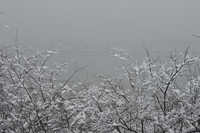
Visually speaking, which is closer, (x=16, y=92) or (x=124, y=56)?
(x=16, y=92)

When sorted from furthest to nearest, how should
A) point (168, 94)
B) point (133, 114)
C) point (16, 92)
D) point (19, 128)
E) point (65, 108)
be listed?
point (168, 94) < point (133, 114) < point (16, 92) < point (65, 108) < point (19, 128)

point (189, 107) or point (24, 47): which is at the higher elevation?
point (24, 47)

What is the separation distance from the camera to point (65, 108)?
3.23 meters

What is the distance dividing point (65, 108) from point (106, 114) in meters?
0.63

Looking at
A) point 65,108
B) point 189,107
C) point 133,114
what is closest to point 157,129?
point 133,114

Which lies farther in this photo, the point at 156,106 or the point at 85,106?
the point at 156,106

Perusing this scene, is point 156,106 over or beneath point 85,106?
beneath

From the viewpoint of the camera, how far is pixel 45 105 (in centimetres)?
313

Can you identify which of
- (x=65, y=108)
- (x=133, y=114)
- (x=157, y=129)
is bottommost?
(x=157, y=129)

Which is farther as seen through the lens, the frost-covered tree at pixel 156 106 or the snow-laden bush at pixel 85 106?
the frost-covered tree at pixel 156 106

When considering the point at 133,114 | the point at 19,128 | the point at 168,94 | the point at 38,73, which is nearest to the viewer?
the point at 19,128

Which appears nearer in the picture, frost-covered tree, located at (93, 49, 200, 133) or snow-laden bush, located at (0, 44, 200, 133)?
snow-laden bush, located at (0, 44, 200, 133)

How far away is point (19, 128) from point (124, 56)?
274 cm

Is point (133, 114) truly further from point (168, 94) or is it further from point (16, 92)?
point (16, 92)
